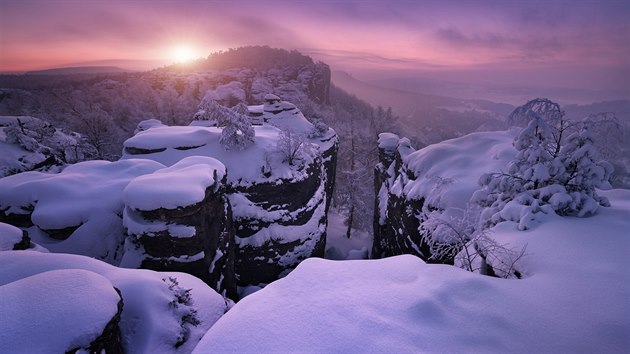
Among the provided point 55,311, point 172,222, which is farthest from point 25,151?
point 55,311

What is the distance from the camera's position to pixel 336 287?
5.19 meters

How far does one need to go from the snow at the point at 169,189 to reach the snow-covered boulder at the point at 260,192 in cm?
512

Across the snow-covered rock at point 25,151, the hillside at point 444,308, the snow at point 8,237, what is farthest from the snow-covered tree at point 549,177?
the snow-covered rock at point 25,151

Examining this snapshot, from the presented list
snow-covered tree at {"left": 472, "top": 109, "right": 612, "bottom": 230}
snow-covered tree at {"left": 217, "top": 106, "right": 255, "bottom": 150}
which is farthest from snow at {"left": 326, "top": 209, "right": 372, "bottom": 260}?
snow-covered tree at {"left": 472, "top": 109, "right": 612, "bottom": 230}

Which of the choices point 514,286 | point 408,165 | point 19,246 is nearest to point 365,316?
point 514,286

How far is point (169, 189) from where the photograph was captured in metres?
11.7

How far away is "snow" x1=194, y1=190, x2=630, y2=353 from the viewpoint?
3.96 meters

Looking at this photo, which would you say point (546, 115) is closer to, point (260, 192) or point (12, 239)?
point (260, 192)

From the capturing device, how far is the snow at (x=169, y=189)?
448 inches

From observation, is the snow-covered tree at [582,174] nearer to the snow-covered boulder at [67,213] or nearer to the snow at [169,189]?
the snow at [169,189]

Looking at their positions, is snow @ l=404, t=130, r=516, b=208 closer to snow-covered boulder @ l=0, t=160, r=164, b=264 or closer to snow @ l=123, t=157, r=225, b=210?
snow @ l=123, t=157, r=225, b=210

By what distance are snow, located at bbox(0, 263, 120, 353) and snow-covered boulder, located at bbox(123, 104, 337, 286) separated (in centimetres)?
1285

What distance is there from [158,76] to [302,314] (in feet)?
346

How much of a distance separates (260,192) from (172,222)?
7.42 m
